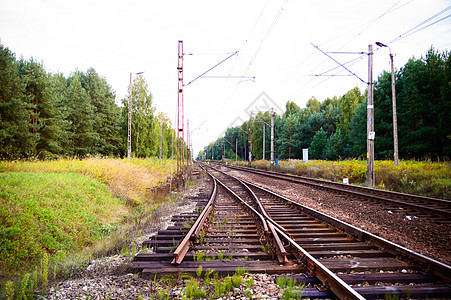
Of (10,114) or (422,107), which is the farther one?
(422,107)

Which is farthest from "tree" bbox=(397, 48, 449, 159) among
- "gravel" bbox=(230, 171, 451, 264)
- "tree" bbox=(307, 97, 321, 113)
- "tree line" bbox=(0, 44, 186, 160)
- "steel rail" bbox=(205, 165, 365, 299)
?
"tree" bbox=(307, 97, 321, 113)

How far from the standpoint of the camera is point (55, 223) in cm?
659

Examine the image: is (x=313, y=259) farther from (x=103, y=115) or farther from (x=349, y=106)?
(x=349, y=106)

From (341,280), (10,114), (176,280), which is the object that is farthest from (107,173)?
(10,114)

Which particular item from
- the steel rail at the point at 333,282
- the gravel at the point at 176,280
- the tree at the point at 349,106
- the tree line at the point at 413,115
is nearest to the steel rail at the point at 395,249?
the gravel at the point at 176,280

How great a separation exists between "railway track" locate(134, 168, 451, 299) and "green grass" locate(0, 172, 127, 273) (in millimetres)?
2730

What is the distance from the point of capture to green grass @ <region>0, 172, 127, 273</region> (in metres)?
5.39

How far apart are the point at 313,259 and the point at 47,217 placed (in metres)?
6.71

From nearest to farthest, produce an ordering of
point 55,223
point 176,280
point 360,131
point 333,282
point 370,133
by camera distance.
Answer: point 333,282 < point 176,280 < point 55,223 < point 370,133 < point 360,131

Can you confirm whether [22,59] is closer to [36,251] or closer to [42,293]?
[36,251]

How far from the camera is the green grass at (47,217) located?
17.7 ft

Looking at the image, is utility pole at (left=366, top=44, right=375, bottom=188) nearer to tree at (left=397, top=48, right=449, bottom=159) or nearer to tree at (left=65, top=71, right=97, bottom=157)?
tree at (left=397, top=48, right=449, bottom=159)

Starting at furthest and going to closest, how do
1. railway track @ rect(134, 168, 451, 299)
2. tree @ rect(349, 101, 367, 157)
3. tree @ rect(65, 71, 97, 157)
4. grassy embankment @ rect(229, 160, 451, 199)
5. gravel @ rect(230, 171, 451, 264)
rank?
tree @ rect(349, 101, 367, 157) → tree @ rect(65, 71, 97, 157) → grassy embankment @ rect(229, 160, 451, 199) → gravel @ rect(230, 171, 451, 264) → railway track @ rect(134, 168, 451, 299)

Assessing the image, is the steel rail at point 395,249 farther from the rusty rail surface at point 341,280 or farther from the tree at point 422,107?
the tree at point 422,107
